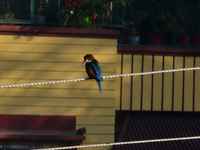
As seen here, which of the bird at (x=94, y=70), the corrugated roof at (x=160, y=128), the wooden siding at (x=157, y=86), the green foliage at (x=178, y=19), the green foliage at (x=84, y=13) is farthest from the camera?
the green foliage at (x=178, y=19)

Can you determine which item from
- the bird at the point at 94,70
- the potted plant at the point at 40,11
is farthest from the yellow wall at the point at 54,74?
the bird at the point at 94,70

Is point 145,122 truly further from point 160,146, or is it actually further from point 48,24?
point 48,24

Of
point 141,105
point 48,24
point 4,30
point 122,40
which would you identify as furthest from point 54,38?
point 141,105

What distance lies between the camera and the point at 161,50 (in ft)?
28.7

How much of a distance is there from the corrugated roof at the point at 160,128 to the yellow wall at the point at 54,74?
1.67 ft

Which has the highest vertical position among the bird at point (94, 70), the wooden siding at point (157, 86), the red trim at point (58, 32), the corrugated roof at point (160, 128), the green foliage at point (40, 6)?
A: the green foliage at point (40, 6)

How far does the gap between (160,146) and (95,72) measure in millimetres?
3570

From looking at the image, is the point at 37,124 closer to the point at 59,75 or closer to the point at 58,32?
the point at 59,75

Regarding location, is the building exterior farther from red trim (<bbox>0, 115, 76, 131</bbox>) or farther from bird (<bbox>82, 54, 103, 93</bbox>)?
bird (<bbox>82, 54, 103, 93</bbox>)

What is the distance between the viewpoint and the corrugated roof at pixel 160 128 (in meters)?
8.42

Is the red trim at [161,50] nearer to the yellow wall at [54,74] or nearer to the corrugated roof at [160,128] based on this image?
the yellow wall at [54,74]

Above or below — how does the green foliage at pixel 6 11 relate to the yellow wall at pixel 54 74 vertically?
above

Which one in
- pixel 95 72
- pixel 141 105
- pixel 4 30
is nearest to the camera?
pixel 95 72

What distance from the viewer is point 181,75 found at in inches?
346
